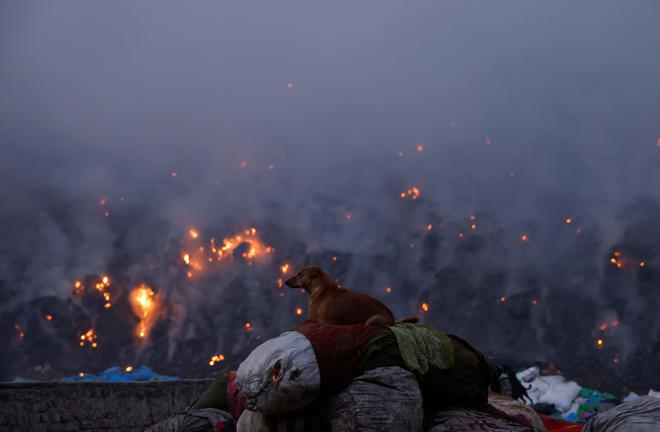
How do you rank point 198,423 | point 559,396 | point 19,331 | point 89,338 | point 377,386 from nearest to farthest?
point 377,386, point 198,423, point 559,396, point 19,331, point 89,338

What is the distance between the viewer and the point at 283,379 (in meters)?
2.57

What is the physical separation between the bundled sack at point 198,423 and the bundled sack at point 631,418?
7.29ft

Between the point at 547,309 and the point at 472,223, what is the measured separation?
1656cm

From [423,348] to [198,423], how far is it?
1684 millimetres

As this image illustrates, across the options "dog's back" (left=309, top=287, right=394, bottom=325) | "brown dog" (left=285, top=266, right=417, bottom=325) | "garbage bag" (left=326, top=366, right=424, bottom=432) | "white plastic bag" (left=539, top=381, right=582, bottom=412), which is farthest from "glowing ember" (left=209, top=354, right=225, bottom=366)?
"garbage bag" (left=326, top=366, right=424, bottom=432)

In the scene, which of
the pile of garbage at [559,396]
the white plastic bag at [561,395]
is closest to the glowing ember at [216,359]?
the pile of garbage at [559,396]

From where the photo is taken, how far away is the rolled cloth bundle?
103 inches

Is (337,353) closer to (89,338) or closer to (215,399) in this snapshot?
(215,399)

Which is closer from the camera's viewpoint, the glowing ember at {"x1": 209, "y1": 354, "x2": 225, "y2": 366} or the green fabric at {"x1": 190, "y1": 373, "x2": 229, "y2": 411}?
the green fabric at {"x1": 190, "y1": 373, "x2": 229, "y2": 411}

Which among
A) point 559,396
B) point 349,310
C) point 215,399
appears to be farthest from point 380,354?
point 559,396

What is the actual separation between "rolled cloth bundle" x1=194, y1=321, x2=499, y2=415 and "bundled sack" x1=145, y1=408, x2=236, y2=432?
3.06 ft

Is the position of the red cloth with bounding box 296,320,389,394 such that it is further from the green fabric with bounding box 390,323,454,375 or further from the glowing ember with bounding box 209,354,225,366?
the glowing ember with bounding box 209,354,225,366

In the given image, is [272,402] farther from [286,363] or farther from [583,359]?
[583,359]

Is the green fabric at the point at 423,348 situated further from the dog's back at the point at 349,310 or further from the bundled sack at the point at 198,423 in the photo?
the dog's back at the point at 349,310
